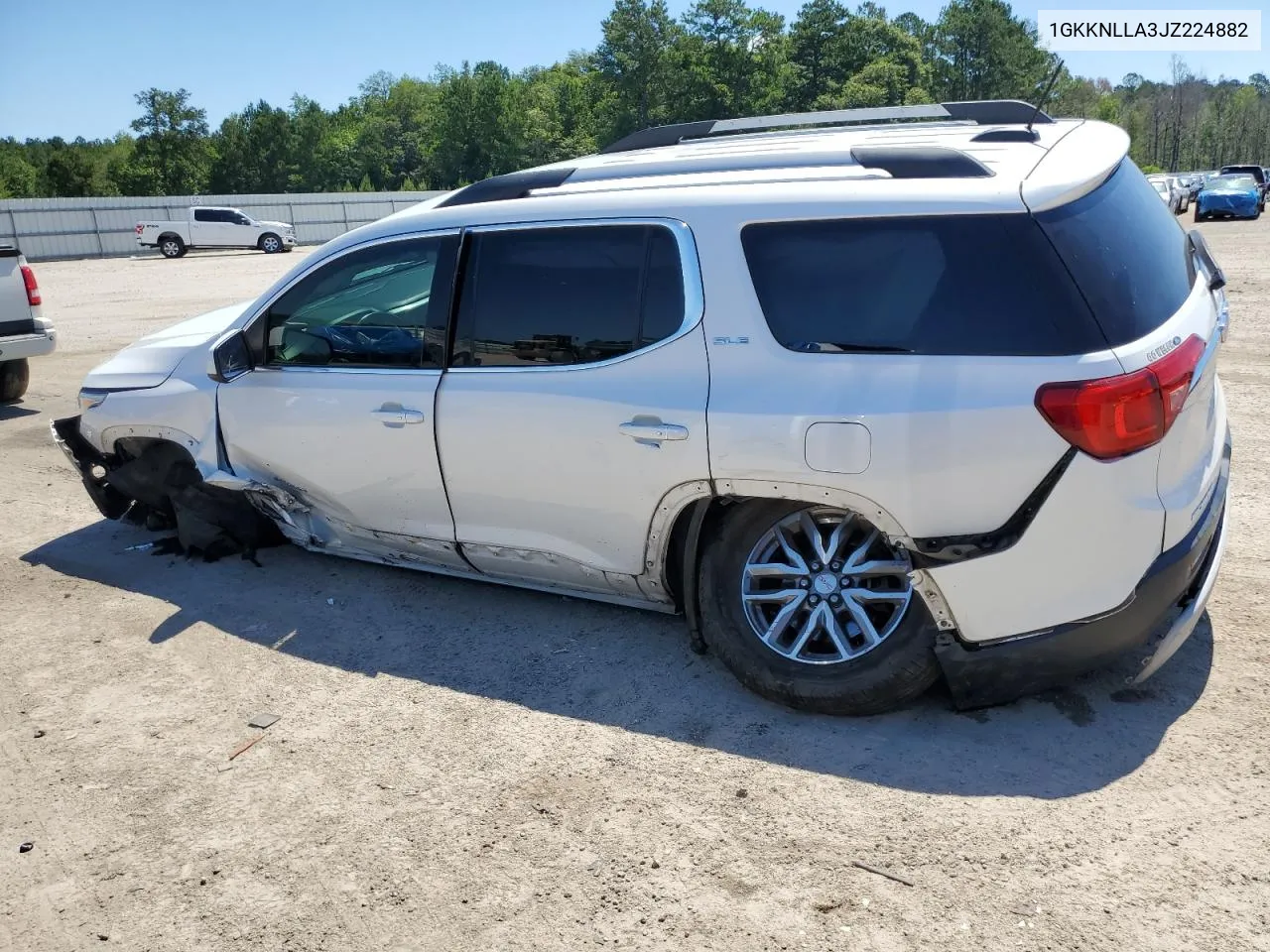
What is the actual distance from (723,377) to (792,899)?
1717mm

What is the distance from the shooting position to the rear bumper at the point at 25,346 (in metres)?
9.38

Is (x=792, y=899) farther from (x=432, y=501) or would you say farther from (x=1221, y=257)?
(x=1221, y=257)

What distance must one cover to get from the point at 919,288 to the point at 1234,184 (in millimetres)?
37000

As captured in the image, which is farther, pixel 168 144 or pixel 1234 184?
pixel 168 144

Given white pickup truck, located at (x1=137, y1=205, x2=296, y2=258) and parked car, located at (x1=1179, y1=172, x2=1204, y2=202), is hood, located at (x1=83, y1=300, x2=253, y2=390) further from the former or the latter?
parked car, located at (x1=1179, y1=172, x2=1204, y2=202)

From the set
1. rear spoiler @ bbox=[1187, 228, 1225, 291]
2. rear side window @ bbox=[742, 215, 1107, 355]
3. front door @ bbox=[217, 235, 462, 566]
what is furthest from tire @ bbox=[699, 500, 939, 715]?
rear spoiler @ bbox=[1187, 228, 1225, 291]

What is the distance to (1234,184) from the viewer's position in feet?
111

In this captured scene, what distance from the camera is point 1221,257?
766 inches

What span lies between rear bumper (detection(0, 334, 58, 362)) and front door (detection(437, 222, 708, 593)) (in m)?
7.07

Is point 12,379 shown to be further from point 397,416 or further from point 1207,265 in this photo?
point 1207,265

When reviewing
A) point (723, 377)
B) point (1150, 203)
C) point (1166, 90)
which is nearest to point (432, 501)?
point (723, 377)

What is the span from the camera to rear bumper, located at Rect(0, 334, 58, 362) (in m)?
9.38

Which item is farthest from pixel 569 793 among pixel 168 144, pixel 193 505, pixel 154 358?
pixel 168 144

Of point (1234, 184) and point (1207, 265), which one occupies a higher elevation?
point (1234, 184)
